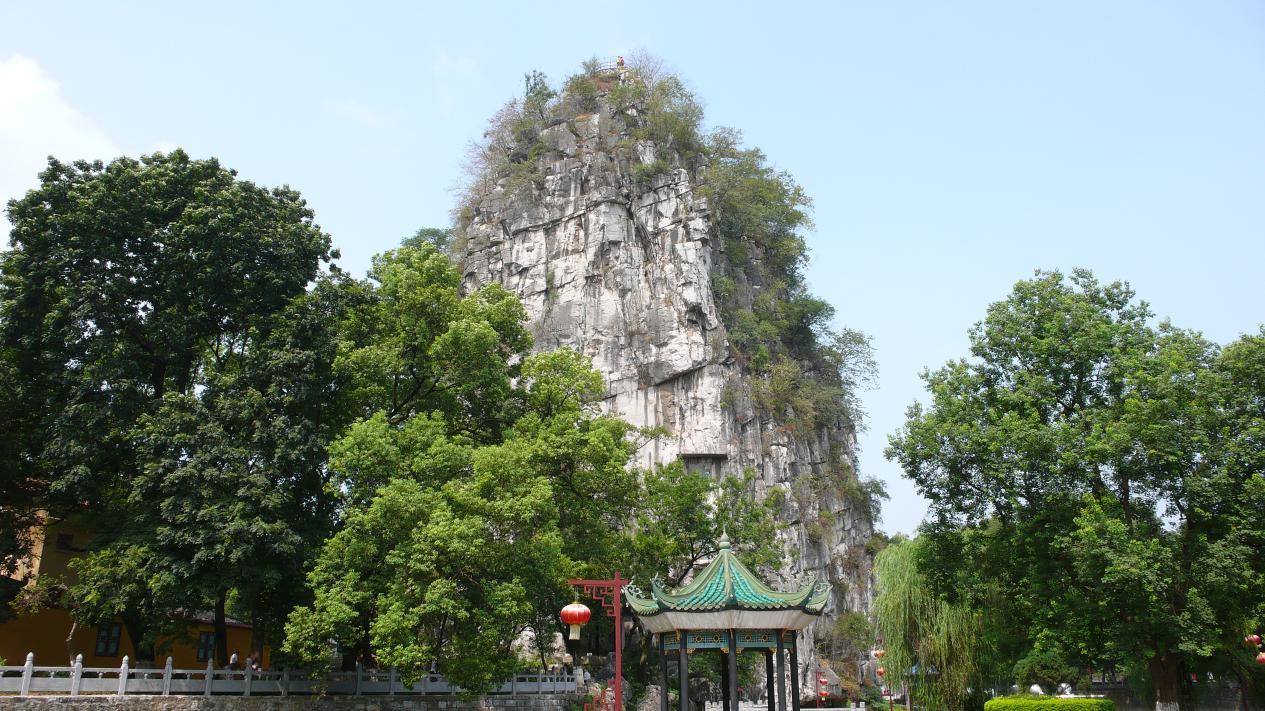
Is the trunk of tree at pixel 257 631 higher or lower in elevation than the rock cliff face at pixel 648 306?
lower

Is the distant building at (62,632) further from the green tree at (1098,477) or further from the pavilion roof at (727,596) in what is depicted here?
the green tree at (1098,477)

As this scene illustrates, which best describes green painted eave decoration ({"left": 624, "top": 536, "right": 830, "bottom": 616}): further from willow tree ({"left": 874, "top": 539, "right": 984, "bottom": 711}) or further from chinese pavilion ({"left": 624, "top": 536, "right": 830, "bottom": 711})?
willow tree ({"left": 874, "top": 539, "right": 984, "bottom": 711})

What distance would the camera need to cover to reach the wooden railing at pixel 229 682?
48.7ft

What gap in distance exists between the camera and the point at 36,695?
47.9 feet

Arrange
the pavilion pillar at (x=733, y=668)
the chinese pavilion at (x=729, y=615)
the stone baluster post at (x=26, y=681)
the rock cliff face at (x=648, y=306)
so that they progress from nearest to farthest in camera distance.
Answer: the pavilion pillar at (x=733, y=668) → the chinese pavilion at (x=729, y=615) → the stone baluster post at (x=26, y=681) → the rock cliff face at (x=648, y=306)

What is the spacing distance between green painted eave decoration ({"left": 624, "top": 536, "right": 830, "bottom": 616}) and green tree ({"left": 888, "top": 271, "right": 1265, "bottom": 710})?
23.0ft

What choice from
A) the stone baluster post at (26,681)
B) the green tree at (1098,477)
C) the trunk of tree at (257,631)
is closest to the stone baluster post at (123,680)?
the stone baluster post at (26,681)

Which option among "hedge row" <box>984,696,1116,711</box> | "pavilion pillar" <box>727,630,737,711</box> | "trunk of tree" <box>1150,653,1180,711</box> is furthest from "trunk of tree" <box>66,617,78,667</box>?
"trunk of tree" <box>1150,653,1180,711</box>

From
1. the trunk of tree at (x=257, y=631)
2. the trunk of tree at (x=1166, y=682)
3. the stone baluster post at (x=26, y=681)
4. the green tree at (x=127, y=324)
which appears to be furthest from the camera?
the trunk of tree at (x=257, y=631)

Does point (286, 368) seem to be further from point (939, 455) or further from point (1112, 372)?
point (1112, 372)

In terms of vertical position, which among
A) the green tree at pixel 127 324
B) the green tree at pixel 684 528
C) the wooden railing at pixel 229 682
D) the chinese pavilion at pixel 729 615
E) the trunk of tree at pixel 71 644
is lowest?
the wooden railing at pixel 229 682

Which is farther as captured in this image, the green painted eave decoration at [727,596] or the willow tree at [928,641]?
the willow tree at [928,641]

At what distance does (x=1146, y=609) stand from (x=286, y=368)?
16.6 meters

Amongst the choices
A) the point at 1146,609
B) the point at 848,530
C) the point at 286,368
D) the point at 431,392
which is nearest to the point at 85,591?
the point at 286,368
